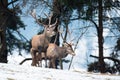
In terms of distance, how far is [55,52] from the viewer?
1526 cm

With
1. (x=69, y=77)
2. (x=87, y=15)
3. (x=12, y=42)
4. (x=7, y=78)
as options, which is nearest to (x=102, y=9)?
(x=87, y=15)

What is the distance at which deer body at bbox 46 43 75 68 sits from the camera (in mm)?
15191

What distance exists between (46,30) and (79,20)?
7529 millimetres

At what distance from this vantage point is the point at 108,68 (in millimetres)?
23547

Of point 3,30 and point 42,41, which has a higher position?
point 3,30

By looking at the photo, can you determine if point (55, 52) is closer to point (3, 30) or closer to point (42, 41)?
point (42, 41)

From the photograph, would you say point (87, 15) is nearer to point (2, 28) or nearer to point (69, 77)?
point (2, 28)

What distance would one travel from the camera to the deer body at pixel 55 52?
15.2m

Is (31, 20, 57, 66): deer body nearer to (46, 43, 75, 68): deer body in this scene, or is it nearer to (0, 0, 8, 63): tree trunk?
(46, 43, 75, 68): deer body

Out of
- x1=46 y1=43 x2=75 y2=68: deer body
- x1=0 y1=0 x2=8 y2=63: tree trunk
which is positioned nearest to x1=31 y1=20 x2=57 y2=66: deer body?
x1=46 y1=43 x2=75 y2=68: deer body

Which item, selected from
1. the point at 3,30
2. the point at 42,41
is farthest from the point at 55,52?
the point at 3,30

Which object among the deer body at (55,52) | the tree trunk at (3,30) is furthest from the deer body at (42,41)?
the tree trunk at (3,30)

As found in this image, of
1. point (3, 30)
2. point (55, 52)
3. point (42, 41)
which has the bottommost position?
point (55, 52)

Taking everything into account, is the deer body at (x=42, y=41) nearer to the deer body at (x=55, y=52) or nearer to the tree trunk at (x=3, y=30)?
the deer body at (x=55, y=52)
